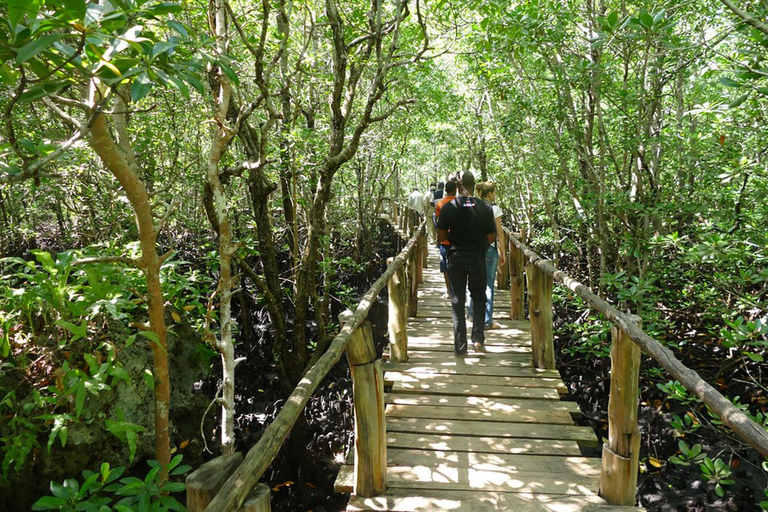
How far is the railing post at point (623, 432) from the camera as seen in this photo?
261 cm

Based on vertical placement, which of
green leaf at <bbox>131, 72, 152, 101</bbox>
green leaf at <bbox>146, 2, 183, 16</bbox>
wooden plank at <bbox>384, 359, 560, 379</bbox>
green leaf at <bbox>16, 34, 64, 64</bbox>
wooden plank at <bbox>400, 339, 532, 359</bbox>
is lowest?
wooden plank at <bbox>384, 359, 560, 379</bbox>

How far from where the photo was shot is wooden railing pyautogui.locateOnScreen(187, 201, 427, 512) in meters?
1.35

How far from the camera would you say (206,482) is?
1340mm

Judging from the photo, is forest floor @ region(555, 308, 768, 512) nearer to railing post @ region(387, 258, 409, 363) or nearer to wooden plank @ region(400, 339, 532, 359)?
wooden plank @ region(400, 339, 532, 359)

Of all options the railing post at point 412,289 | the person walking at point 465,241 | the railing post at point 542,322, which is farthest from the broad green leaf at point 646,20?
the railing post at point 412,289

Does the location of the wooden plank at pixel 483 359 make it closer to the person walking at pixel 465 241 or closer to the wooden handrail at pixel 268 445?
the person walking at pixel 465 241

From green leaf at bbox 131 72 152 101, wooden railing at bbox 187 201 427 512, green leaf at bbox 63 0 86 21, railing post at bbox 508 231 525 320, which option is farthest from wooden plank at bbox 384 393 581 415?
green leaf at bbox 63 0 86 21

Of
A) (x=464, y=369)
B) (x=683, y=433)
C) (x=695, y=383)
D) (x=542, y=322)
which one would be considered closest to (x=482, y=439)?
(x=464, y=369)

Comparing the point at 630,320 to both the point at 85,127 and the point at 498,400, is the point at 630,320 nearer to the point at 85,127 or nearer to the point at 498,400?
the point at 498,400

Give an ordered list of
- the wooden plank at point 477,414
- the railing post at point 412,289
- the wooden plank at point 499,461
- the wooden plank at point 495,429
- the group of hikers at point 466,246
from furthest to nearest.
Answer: the railing post at point 412,289
the group of hikers at point 466,246
the wooden plank at point 477,414
the wooden plank at point 495,429
the wooden plank at point 499,461

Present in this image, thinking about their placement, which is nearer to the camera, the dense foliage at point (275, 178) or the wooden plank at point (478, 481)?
the dense foliage at point (275, 178)

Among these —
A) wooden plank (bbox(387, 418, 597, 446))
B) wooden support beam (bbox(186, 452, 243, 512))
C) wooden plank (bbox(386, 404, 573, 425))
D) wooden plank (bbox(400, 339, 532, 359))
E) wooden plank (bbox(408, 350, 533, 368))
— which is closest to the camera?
wooden support beam (bbox(186, 452, 243, 512))

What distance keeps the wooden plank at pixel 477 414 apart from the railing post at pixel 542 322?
0.86 metres

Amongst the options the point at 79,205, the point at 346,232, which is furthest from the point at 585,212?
the point at 79,205
